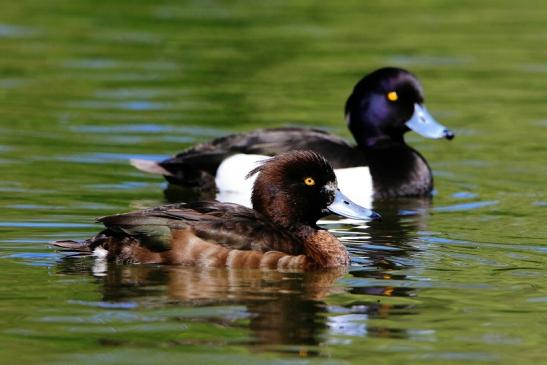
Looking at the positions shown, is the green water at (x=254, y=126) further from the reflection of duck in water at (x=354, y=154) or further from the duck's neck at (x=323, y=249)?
the reflection of duck in water at (x=354, y=154)

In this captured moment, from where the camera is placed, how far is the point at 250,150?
1209 cm

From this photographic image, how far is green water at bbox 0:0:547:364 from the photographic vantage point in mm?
7086

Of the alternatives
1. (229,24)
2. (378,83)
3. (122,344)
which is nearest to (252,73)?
(229,24)

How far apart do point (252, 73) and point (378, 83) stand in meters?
4.56

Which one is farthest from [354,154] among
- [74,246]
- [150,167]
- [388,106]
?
[74,246]

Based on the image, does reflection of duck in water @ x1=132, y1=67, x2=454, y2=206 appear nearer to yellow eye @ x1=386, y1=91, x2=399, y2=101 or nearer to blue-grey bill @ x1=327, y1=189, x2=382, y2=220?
yellow eye @ x1=386, y1=91, x2=399, y2=101

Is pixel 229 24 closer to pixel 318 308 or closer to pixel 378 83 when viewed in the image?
pixel 378 83

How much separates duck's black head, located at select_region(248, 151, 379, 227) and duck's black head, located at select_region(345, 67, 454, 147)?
13.2ft

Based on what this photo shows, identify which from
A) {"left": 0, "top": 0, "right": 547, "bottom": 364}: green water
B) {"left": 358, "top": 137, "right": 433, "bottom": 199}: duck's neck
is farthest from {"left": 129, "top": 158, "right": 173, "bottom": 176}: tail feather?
{"left": 358, "top": 137, "right": 433, "bottom": 199}: duck's neck

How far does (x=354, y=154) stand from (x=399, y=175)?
0.45 meters

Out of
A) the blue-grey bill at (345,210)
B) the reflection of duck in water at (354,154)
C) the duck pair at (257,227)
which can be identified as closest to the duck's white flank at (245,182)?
the reflection of duck in water at (354,154)

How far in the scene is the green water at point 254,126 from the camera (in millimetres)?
7086

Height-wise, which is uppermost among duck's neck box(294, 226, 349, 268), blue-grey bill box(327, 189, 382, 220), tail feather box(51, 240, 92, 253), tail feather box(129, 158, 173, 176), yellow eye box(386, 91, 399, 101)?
→ yellow eye box(386, 91, 399, 101)

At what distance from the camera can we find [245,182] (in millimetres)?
12086
